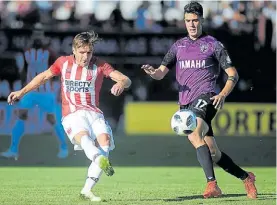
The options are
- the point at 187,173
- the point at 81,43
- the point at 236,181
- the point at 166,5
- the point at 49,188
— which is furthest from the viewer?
the point at 166,5

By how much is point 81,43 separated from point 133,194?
1.80 m

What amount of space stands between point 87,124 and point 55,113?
8.05 meters

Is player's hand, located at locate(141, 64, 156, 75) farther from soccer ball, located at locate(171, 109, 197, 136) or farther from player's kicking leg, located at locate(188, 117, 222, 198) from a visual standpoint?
player's kicking leg, located at locate(188, 117, 222, 198)

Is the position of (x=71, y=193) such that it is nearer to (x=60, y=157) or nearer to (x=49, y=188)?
(x=49, y=188)

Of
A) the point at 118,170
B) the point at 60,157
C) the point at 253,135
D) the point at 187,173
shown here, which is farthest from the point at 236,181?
the point at 253,135

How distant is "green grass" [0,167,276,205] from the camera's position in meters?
8.33

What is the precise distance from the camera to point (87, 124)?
8477 millimetres

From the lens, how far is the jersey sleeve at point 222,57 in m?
8.84

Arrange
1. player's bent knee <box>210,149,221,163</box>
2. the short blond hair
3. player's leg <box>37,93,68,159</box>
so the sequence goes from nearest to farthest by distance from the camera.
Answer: the short blond hair → player's bent knee <box>210,149,221,163</box> → player's leg <box>37,93,68,159</box>

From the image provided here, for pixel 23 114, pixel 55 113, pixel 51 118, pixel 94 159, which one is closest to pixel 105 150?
pixel 94 159

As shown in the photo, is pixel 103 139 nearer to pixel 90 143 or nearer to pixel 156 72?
pixel 90 143

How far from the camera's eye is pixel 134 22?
57.7 feet

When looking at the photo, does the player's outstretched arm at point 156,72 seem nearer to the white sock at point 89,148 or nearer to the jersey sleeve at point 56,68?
the jersey sleeve at point 56,68

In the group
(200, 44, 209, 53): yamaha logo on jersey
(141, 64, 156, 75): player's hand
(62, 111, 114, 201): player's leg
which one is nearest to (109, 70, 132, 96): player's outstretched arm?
(141, 64, 156, 75): player's hand
